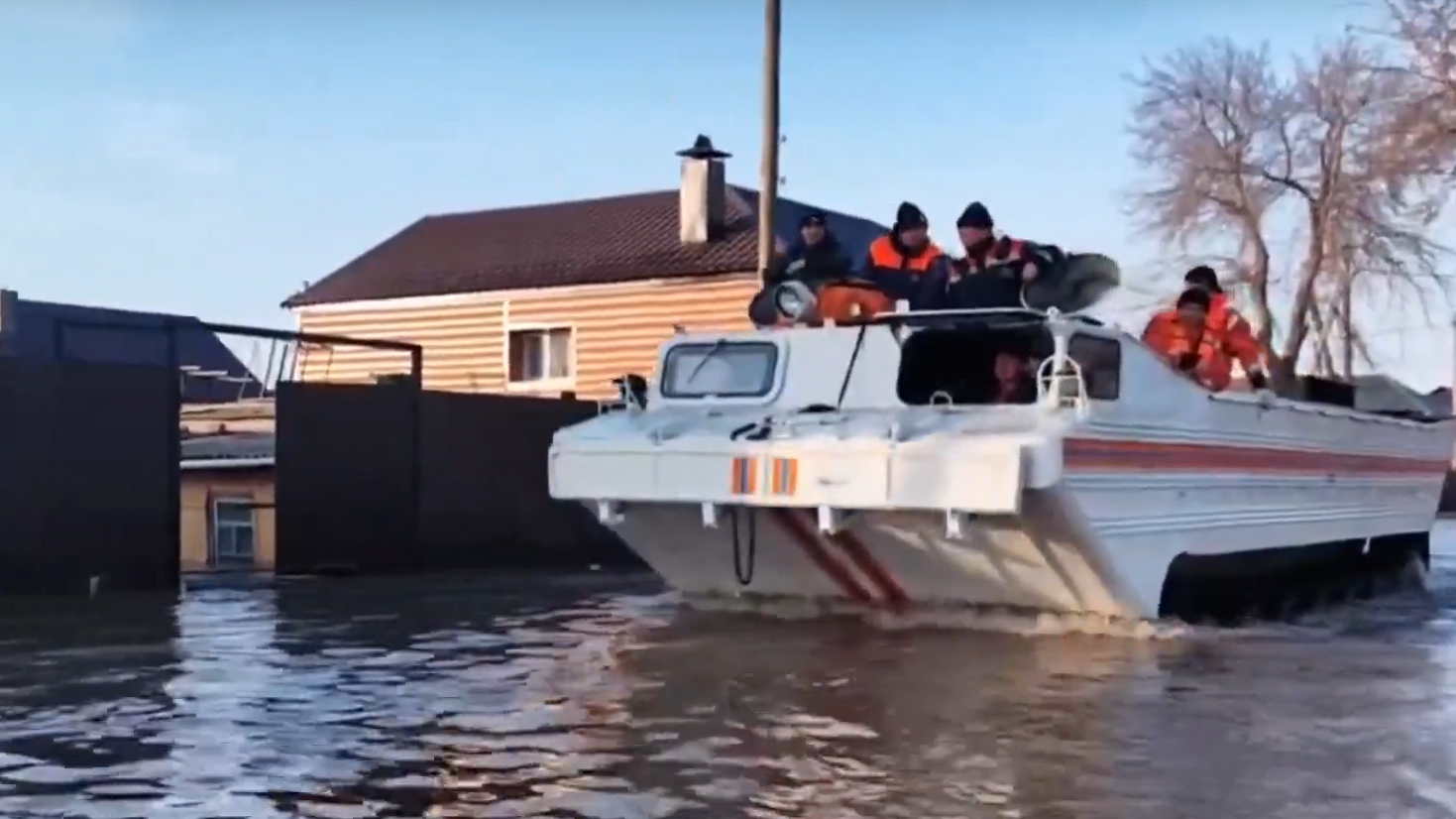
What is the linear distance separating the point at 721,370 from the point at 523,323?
16.7 meters

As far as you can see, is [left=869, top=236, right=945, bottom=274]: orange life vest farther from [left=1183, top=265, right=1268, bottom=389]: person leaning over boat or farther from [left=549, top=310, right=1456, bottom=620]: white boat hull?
[left=1183, top=265, right=1268, bottom=389]: person leaning over boat

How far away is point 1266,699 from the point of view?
8414mm

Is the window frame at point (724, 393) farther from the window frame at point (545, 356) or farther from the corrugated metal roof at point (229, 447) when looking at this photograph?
the window frame at point (545, 356)

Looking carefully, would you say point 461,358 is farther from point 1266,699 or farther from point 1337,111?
point 1266,699

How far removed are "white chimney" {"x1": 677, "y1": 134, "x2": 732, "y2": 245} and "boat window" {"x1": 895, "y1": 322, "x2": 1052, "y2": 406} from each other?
15.9m

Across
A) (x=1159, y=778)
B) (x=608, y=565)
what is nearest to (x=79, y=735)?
(x=1159, y=778)

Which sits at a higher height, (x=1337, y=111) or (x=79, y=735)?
(x=1337, y=111)

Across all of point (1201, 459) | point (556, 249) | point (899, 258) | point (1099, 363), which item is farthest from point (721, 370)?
point (556, 249)

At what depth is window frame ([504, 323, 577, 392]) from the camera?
27.9 metres

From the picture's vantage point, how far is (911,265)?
12508mm

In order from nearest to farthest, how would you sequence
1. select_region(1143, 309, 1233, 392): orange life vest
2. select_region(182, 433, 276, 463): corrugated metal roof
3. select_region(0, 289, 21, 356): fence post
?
select_region(1143, 309, 1233, 392): orange life vest
select_region(182, 433, 276, 463): corrugated metal roof
select_region(0, 289, 21, 356): fence post

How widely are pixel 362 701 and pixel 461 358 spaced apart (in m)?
21.1

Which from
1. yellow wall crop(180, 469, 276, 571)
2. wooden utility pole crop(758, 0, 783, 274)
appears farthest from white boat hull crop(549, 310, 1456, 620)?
yellow wall crop(180, 469, 276, 571)

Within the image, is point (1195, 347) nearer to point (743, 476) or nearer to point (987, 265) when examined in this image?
point (987, 265)
